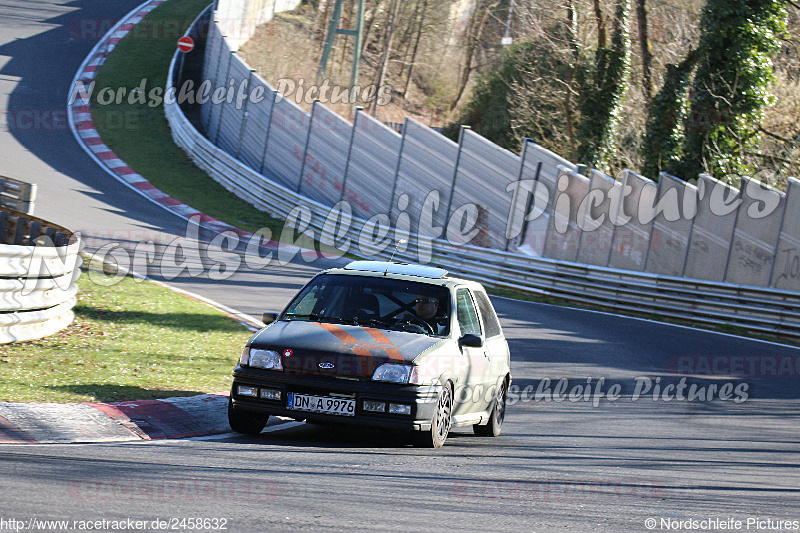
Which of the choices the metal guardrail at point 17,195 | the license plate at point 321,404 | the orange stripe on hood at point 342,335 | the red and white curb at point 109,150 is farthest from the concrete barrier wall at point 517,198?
the license plate at point 321,404

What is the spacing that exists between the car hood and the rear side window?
1.35 metres

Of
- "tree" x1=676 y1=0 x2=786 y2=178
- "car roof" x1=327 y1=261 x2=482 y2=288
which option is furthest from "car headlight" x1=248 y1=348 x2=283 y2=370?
"tree" x1=676 y1=0 x2=786 y2=178

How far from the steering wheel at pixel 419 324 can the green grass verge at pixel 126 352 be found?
8.86ft

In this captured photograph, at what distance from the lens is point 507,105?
42.9 meters

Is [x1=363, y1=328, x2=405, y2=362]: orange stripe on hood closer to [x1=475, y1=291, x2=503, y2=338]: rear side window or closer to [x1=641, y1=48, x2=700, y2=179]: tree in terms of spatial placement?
[x1=475, y1=291, x2=503, y2=338]: rear side window

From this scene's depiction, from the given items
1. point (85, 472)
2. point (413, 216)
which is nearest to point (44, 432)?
point (85, 472)

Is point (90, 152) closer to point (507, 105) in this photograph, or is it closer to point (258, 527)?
point (507, 105)

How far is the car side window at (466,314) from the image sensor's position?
898cm

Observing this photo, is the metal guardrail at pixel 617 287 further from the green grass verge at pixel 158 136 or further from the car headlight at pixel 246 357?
the car headlight at pixel 246 357

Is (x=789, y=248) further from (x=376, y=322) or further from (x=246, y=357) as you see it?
(x=246, y=357)

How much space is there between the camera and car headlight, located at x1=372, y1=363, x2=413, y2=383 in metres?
7.80

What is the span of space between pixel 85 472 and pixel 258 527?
1.57 meters

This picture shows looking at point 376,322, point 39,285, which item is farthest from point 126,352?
point 376,322

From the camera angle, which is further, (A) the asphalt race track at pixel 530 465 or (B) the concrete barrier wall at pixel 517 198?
(B) the concrete barrier wall at pixel 517 198
